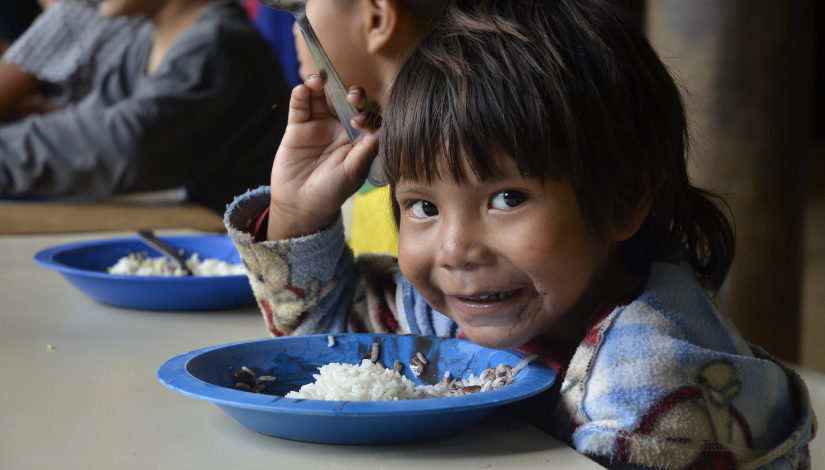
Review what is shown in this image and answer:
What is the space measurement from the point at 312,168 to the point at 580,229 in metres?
0.45

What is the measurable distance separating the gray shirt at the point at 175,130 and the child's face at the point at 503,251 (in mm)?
2243

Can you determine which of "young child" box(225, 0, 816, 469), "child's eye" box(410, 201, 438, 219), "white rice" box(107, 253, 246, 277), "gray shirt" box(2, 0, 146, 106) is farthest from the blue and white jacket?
"gray shirt" box(2, 0, 146, 106)

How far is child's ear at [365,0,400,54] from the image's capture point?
4.89 ft

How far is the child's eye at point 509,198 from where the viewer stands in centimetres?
77

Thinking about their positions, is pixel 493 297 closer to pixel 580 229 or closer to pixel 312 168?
pixel 580 229

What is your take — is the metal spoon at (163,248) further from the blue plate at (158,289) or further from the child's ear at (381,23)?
the child's ear at (381,23)

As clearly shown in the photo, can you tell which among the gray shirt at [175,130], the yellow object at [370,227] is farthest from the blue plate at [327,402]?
the gray shirt at [175,130]

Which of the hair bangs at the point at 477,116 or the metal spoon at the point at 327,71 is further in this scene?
the metal spoon at the point at 327,71

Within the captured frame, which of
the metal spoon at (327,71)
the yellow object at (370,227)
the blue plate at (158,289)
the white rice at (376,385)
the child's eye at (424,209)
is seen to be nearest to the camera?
the white rice at (376,385)

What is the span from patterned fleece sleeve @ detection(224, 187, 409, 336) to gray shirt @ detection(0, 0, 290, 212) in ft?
6.26

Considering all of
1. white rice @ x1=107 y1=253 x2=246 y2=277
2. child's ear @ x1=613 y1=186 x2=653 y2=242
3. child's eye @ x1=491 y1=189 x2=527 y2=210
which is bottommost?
white rice @ x1=107 y1=253 x2=246 y2=277

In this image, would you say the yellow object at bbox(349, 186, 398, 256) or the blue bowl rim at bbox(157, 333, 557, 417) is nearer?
the blue bowl rim at bbox(157, 333, 557, 417)

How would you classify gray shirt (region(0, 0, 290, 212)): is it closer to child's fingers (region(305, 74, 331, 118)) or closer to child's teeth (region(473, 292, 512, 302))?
child's fingers (region(305, 74, 331, 118))

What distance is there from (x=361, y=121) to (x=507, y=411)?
0.42 metres
